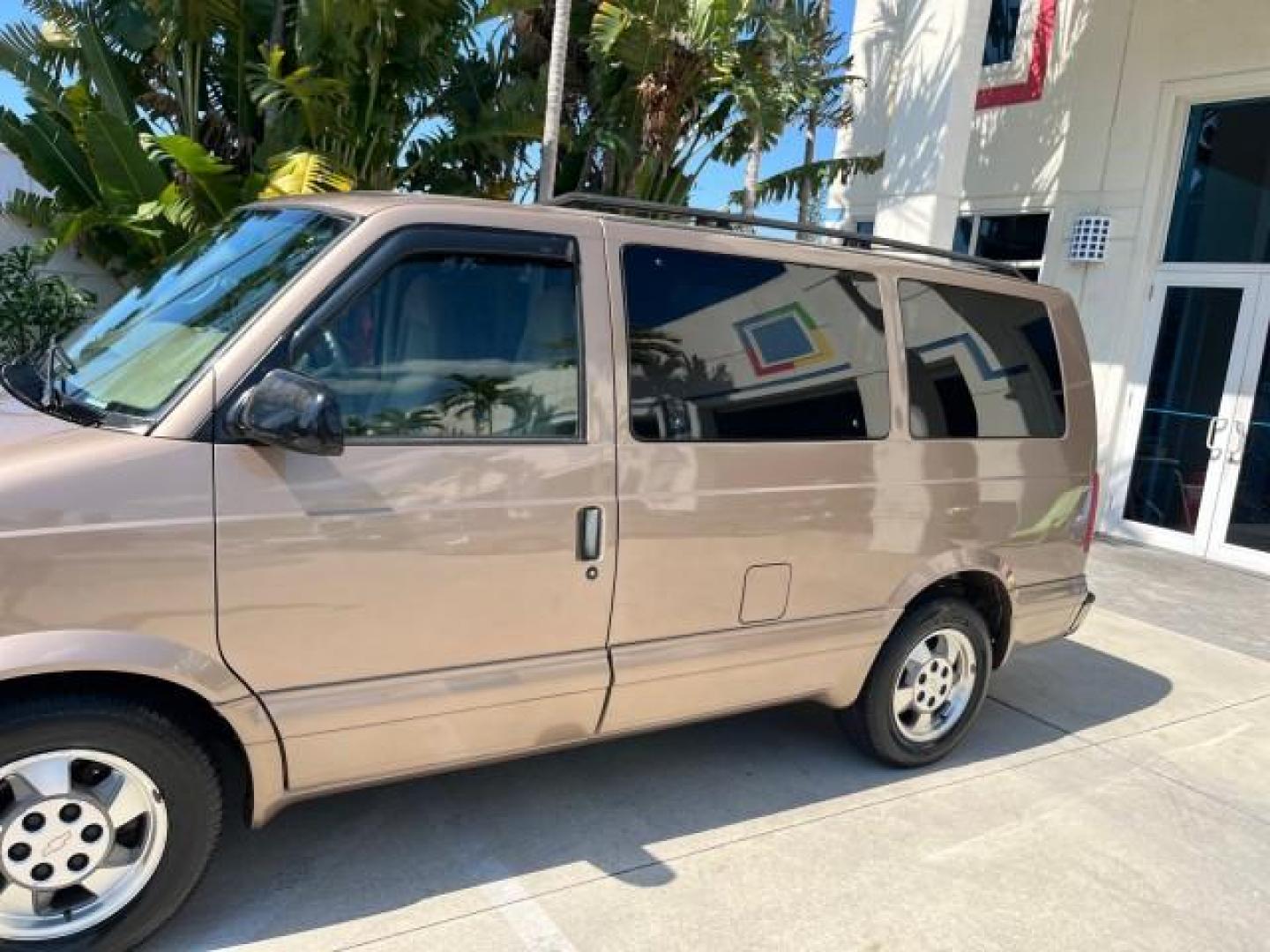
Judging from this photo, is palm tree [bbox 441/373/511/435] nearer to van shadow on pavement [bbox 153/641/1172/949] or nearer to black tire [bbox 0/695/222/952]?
black tire [bbox 0/695/222/952]

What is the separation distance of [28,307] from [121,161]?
1.44m

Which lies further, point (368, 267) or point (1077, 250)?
point (1077, 250)

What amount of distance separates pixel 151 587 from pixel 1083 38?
1038cm

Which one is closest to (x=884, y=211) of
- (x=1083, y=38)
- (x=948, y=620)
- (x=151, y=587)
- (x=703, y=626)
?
(x=1083, y=38)

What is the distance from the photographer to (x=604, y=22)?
8734 millimetres

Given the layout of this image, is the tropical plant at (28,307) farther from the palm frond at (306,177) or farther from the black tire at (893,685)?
the black tire at (893,685)

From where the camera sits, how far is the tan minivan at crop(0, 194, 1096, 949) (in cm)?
246

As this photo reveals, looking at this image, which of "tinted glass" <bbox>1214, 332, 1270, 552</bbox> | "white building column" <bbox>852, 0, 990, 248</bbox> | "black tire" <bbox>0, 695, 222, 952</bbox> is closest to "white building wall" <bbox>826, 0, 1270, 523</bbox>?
"white building column" <bbox>852, 0, 990, 248</bbox>

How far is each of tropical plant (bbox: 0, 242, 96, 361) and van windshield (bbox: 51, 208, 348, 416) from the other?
234 inches

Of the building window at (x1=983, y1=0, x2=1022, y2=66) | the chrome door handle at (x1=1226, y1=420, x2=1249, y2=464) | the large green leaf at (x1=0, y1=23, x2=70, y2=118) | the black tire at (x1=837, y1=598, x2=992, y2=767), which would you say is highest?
the building window at (x1=983, y1=0, x2=1022, y2=66)

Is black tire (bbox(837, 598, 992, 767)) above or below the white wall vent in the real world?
below

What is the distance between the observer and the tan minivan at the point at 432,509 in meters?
2.46

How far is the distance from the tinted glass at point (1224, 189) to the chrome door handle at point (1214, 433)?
1.40 metres

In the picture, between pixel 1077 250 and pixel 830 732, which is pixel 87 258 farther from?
pixel 1077 250
